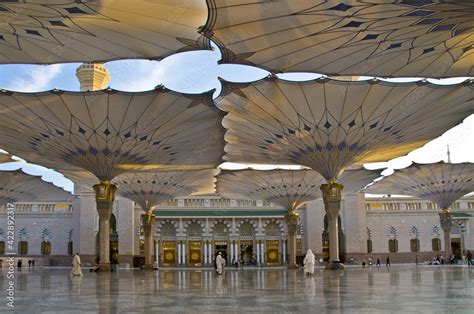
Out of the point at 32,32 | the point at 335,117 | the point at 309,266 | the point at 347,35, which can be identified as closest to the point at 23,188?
the point at 309,266

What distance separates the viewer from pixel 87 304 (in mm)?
10320

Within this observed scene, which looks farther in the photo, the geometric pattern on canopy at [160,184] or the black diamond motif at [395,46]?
the geometric pattern on canopy at [160,184]

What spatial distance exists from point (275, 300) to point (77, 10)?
971cm

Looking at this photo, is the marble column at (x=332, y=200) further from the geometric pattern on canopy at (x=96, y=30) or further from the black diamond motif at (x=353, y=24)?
the black diamond motif at (x=353, y=24)

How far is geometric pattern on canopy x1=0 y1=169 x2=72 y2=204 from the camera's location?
3584 cm

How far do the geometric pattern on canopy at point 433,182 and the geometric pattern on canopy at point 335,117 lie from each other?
23.6 ft

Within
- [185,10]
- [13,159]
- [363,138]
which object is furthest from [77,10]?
[13,159]

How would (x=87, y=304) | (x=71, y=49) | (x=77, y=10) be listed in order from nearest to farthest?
(x=87, y=304), (x=77, y=10), (x=71, y=49)

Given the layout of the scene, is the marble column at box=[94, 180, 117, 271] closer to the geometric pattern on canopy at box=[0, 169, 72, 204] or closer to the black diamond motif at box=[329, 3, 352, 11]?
the geometric pattern on canopy at box=[0, 169, 72, 204]

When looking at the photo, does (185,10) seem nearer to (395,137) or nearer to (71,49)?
(71,49)

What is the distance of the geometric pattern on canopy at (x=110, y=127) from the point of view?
70.9 feet

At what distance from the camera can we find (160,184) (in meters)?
39.9

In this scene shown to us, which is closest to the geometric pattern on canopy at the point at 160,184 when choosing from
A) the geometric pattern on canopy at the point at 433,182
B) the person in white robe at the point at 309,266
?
the geometric pattern on canopy at the point at 433,182

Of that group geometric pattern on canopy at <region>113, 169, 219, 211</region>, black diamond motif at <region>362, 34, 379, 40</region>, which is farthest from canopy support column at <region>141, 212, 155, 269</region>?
black diamond motif at <region>362, 34, 379, 40</region>
